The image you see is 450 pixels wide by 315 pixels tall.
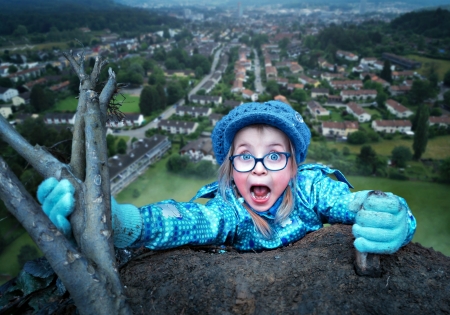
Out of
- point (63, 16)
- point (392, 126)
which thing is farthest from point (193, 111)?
point (63, 16)

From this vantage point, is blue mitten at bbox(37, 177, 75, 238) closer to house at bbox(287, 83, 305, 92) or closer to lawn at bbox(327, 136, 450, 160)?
lawn at bbox(327, 136, 450, 160)

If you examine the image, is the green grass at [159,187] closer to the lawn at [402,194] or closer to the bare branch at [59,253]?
the lawn at [402,194]

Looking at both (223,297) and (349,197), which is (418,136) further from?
(223,297)

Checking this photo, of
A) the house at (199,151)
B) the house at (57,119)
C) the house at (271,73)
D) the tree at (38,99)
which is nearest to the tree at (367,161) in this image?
the house at (199,151)

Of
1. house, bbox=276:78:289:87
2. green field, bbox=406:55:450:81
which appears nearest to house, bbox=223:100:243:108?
house, bbox=276:78:289:87

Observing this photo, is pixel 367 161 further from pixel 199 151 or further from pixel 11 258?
pixel 11 258

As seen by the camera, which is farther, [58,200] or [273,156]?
[273,156]
